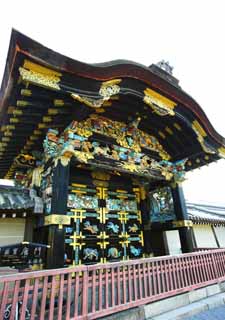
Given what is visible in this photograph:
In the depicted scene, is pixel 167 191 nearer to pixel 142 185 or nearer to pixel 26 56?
pixel 142 185

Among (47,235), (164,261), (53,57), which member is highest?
(53,57)

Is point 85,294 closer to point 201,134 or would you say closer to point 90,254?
point 90,254

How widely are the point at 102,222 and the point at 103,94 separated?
11.8ft

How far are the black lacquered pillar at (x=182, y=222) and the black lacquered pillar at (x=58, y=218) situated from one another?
3.53 meters

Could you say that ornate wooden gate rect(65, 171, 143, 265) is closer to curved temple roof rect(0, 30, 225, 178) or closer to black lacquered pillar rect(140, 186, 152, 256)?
black lacquered pillar rect(140, 186, 152, 256)

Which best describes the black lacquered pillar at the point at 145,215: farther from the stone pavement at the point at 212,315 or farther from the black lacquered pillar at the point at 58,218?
the black lacquered pillar at the point at 58,218

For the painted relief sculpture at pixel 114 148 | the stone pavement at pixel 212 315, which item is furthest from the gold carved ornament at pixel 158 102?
the stone pavement at pixel 212 315

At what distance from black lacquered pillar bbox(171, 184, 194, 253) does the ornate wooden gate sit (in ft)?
4.29

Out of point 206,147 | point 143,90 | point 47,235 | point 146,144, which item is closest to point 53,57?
point 143,90

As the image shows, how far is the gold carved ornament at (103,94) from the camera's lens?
373 centimetres

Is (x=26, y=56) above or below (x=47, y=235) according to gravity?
above

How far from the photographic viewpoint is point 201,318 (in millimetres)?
3307

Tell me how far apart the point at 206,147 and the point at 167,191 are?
1877 millimetres

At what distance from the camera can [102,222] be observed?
5715mm
